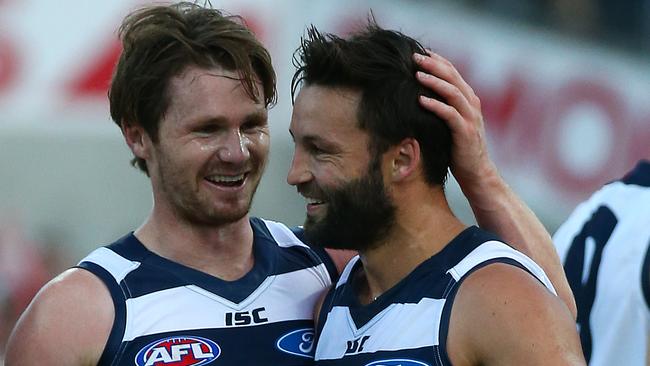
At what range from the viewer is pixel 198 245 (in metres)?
3.77

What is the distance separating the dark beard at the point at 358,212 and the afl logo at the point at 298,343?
371 mm

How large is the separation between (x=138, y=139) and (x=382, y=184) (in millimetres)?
848

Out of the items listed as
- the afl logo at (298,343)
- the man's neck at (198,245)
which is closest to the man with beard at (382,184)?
the afl logo at (298,343)

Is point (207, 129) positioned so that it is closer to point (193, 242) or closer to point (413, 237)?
point (193, 242)

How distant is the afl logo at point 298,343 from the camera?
365cm

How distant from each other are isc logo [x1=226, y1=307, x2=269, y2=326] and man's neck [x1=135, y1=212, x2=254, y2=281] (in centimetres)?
14

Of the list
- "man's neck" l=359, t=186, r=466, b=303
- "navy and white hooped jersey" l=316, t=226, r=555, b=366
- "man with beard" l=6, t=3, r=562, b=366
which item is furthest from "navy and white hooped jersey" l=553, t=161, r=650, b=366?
"man's neck" l=359, t=186, r=466, b=303

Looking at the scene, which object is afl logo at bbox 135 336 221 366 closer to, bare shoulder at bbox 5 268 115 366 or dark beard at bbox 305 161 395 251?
bare shoulder at bbox 5 268 115 366

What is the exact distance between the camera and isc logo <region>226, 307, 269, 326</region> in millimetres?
3627

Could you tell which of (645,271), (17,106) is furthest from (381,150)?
(17,106)

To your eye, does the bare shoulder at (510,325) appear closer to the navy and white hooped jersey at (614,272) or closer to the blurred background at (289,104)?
the navy and white hooped jersey at (614,272)

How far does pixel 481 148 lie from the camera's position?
3.54 m

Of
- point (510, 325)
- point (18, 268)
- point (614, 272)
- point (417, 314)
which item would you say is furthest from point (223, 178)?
point (18, 268)

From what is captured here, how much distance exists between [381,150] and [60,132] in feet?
18.0
